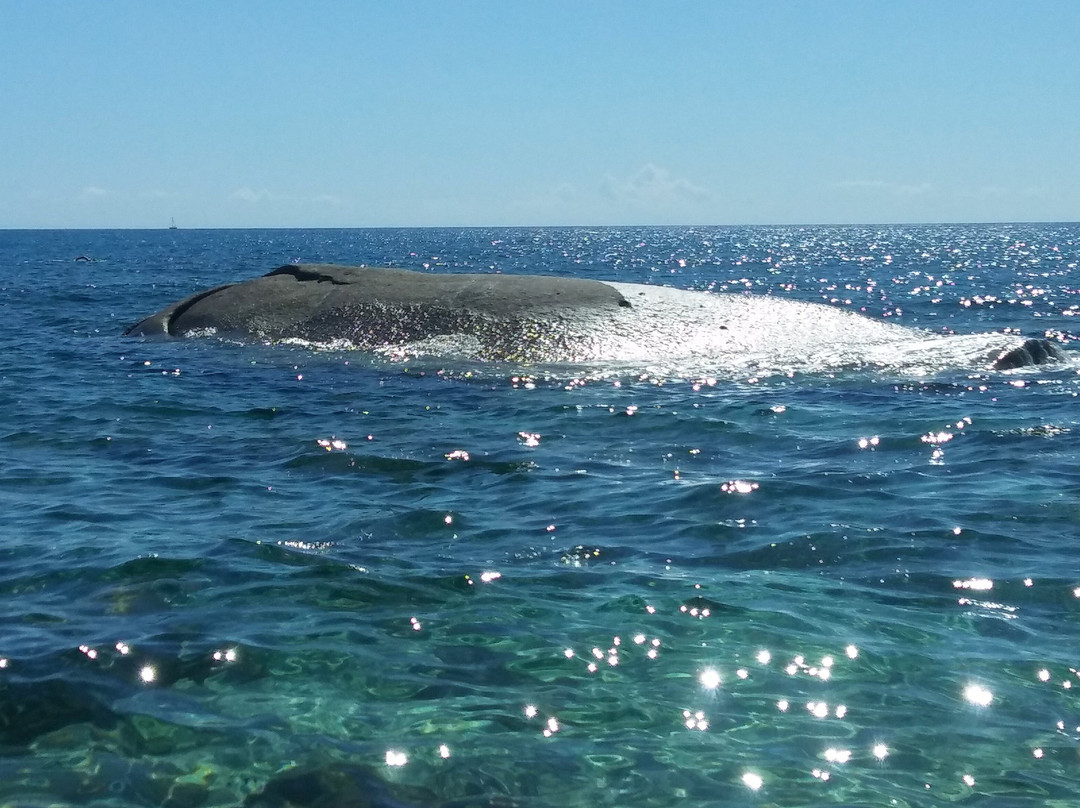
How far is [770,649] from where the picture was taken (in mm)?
5914

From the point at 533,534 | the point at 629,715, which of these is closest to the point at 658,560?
the point at 533,534

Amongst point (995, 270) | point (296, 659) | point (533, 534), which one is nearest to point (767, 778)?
point (296, 659)

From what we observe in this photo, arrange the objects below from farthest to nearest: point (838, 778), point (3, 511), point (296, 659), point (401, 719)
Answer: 1. point (3, 511)
2. point (296, 659)
3. point (401, 719)
4. point (838, 778)

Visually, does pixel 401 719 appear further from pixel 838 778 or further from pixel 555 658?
pixel 838 778

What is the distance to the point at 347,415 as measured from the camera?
39.9 ft

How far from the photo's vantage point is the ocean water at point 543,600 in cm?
479

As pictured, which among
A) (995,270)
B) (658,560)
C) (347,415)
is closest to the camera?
(658,560)

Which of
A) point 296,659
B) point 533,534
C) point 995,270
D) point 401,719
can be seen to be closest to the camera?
point 401,719

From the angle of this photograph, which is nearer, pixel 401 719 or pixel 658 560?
pixel 401 719

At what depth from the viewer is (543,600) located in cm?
660

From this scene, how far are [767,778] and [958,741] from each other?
96 cm

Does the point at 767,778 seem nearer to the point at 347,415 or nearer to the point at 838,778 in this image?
the point at 838,778

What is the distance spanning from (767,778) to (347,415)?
8.22 metres

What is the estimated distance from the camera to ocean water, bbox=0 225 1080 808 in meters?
4.79
